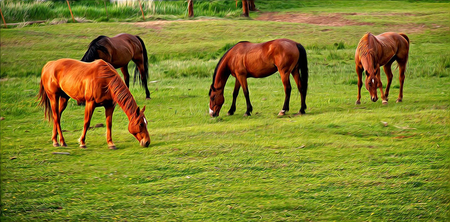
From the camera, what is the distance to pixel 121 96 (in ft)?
25.7

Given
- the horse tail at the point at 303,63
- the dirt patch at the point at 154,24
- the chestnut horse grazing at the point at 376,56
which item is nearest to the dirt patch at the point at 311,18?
the dirt patch at the point at 154,24

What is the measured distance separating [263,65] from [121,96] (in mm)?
3878

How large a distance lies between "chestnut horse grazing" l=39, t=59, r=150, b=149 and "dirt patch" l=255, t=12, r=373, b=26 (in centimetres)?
2254

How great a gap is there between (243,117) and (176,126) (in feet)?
5.07

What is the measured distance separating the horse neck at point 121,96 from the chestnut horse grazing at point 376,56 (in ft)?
18.7

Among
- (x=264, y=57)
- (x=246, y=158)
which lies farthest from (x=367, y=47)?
(x=246, y=158)

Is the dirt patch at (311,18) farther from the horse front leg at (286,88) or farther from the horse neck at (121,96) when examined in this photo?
the horse neck at (121,96)

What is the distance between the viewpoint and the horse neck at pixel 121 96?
25.7 feet

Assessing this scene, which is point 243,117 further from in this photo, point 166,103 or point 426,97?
point 426,97

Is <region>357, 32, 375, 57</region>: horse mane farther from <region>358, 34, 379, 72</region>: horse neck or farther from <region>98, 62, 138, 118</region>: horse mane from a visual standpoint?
<region>98, 62, 138, 118</region>: horse mane

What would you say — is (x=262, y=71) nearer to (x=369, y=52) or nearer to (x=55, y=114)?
(x=369, y=52)

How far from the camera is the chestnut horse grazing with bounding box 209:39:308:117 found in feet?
34.2

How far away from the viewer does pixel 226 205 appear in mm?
5695

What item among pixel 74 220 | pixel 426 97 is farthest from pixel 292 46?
pixel 74 220
